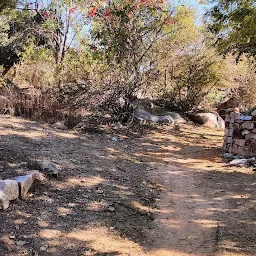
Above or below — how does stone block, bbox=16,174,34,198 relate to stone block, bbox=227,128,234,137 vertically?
below

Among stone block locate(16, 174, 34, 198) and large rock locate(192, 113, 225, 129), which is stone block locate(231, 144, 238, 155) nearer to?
large rock locate(192, 113, 225, 129)

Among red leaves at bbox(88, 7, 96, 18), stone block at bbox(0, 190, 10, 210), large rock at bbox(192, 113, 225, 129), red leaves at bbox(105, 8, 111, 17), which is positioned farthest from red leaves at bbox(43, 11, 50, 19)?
stone block at bbox(0, 190, 10, 210)

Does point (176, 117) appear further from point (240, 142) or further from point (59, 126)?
point (59, 126)

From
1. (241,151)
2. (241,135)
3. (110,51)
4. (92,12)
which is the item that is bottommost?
(241,151)

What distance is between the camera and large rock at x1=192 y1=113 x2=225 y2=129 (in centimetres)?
1199

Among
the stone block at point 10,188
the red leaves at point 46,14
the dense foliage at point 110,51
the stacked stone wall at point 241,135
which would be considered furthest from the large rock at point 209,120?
the stone block at point 10,188

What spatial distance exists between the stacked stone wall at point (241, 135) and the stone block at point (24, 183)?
479cm

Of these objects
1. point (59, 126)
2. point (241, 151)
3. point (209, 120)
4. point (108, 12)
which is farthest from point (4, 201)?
point (209, 120)

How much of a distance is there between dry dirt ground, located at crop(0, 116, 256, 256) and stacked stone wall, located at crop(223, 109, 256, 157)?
21.2 inches

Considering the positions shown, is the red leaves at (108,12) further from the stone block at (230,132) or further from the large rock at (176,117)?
the large rock at (176,117)

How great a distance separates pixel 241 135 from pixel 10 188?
5.31 metres

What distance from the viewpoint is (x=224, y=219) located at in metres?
3.99

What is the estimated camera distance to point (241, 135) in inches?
292

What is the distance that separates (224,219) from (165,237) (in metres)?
0.90
